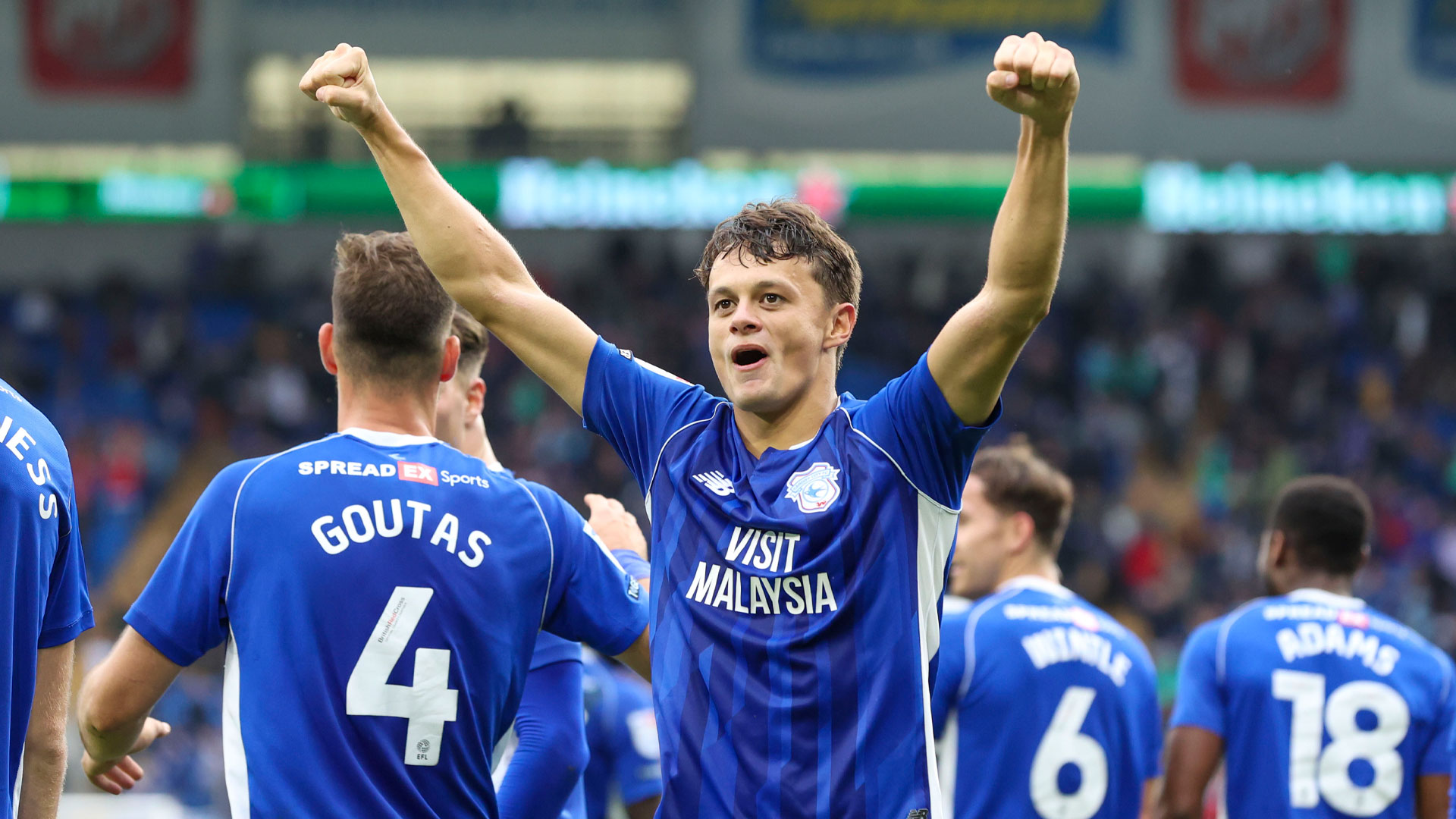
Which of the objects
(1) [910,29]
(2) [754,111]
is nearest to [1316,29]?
(1) [910,29]

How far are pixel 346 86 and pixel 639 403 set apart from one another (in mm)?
933

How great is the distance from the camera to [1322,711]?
16.3ft

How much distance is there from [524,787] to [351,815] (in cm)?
69

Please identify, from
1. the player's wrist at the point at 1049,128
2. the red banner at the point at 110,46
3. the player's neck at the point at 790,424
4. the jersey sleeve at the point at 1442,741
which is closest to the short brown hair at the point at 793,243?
the player's neck at the point at 790,424

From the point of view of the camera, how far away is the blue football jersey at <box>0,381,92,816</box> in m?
3.08

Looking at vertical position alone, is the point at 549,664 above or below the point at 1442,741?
above

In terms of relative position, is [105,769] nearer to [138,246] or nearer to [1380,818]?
[1380,818]

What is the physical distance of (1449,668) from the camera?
201 inches

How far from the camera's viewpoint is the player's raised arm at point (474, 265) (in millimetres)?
3195

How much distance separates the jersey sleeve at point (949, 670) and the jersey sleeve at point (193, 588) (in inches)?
94.7

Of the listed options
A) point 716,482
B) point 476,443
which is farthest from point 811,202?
point 716,482

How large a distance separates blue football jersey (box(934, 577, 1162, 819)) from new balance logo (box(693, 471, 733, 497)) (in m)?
1.90

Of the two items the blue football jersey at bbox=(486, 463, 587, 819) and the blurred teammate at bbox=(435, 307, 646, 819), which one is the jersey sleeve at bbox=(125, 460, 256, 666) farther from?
the blue football jersey at bbox=(486, 463, 587, 819)

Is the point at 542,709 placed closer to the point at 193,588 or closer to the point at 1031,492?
the point at 193,588
